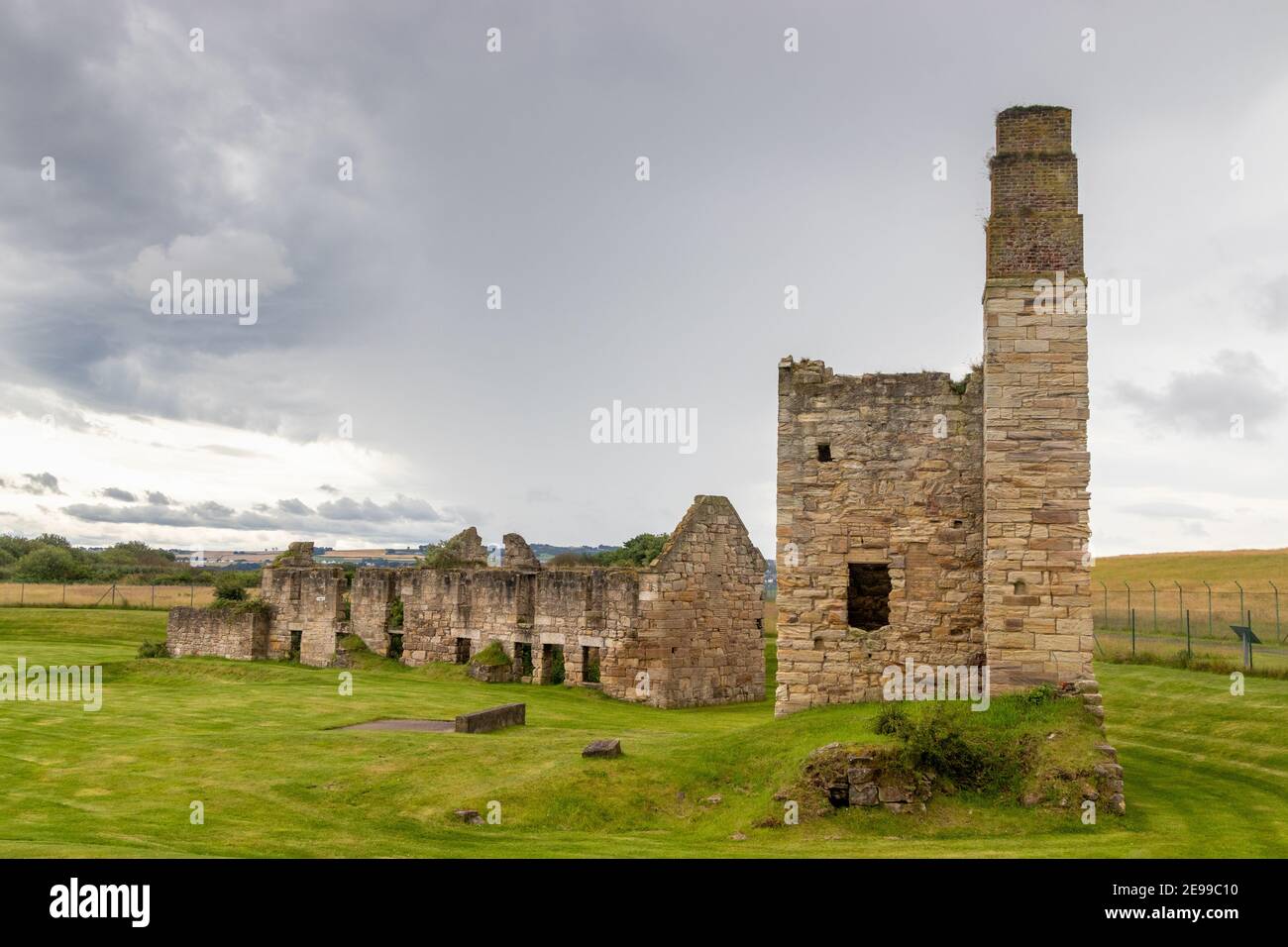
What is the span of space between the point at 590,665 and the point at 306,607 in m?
13.6

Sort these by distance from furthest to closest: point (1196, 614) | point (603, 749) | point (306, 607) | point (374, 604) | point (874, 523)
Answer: point (306, 607), point (374, 604), point (1196, 614), point (874, 523), point (603, 749)

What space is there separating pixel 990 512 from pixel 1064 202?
4735mm

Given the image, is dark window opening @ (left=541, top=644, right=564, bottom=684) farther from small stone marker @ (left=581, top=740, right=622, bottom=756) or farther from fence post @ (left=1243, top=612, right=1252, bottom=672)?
fence post @ (left=1243, top=612, right=1252, bottom=672)

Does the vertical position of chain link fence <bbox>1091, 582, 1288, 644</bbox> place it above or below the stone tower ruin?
below

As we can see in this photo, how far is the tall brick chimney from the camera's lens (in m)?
13.8

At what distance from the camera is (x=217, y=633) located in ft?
121

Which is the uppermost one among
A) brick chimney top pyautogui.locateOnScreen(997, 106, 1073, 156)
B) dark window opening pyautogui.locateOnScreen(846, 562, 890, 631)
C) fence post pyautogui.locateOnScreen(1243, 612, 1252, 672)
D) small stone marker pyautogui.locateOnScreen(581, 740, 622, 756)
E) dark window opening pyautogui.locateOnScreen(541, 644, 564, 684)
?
brick chimney top pyautogui.locateOnScreen(997, 106, 1073, 156)

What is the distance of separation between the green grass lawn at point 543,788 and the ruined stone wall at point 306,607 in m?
13.7

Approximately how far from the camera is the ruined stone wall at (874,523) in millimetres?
15789

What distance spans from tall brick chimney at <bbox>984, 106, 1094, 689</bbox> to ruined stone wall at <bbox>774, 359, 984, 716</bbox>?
4.67 ft

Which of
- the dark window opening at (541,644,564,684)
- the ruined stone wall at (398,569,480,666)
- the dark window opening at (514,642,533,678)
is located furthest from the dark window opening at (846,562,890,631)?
the ruined stone wall at (398,569,480,666)

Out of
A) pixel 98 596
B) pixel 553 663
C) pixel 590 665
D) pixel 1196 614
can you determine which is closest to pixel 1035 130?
pixel 590 665

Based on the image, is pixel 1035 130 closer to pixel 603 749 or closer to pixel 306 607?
pixel 603 749
